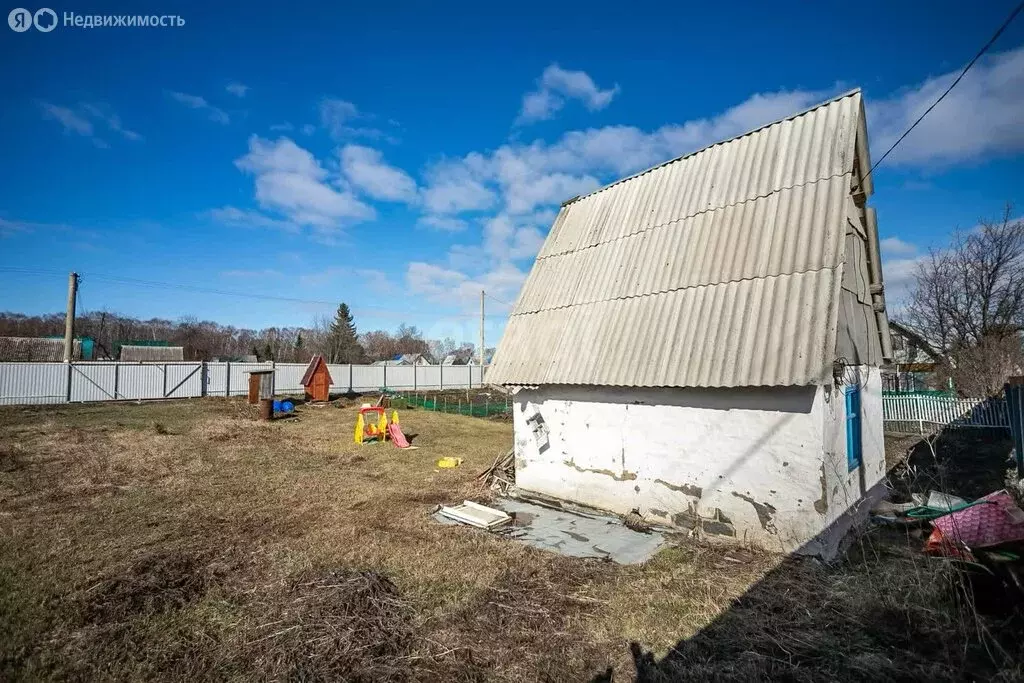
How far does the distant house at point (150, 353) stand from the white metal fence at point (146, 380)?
15.8 m

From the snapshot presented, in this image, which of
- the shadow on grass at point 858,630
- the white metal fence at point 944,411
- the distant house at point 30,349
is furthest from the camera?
the distant house at point 30,349

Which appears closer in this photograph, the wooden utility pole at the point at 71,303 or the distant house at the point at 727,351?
the distant house at the point at 727,351

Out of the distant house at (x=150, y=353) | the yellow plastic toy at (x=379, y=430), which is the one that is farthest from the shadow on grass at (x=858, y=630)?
the distant house at (x=150, y=353)

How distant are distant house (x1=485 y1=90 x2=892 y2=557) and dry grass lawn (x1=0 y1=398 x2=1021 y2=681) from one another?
920 mm

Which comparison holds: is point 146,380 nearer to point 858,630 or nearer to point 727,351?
point 727,351

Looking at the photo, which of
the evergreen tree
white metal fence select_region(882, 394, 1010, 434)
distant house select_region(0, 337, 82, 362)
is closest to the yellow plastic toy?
white metal fence select_region(882, 394, 1010, 434)

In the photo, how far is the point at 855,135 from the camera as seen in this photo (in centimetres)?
681

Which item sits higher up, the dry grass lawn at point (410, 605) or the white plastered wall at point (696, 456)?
the white plastered wall at point (696, 456)

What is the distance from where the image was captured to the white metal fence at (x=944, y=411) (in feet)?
52.6

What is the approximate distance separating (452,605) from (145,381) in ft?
87.7

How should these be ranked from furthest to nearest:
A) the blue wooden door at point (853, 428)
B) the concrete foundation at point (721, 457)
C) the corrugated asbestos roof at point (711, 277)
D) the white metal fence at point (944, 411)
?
1. the white metal fence at point (944, 411)
2. the blue wooden door at point (853, 428)
3. the corrugated asbestos roof at point (711, 277)
4. the concrete foundation at point (721, 457)

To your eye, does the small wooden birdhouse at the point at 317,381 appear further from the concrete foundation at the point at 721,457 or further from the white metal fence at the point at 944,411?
the white metal fence at the point at 944,411

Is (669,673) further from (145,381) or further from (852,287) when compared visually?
(145,381)

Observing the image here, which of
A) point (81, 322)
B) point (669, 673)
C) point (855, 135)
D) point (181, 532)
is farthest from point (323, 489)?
point (81, 322)
